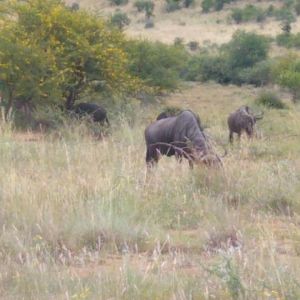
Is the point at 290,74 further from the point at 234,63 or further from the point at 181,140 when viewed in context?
the point at 181,140

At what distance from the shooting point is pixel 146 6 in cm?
7162

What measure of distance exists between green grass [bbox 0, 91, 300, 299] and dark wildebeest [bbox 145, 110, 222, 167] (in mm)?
226

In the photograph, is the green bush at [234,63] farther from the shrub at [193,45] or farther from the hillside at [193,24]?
the hillside at [193,24]

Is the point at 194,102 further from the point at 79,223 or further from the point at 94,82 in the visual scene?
the point at 79,223

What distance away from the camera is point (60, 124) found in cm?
1938

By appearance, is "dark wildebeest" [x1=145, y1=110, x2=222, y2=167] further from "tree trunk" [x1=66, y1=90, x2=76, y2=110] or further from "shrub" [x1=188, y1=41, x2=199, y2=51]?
"shrub" [x1=188, y1=41, x2=199, y2=51]

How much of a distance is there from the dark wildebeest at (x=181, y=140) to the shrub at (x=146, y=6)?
197 feet

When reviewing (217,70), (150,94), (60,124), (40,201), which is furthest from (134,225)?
(217,70)

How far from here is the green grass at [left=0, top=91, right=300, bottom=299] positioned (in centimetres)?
491

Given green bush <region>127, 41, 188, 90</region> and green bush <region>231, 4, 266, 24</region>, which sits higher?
green bush <region>127, 41, 188, 90</region>

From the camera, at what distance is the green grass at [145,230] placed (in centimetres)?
491

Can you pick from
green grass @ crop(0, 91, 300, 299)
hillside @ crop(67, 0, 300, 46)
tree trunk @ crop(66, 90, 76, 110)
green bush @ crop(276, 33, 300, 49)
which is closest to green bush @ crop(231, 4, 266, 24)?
hillside @ crop(67, 0, 300, 46)

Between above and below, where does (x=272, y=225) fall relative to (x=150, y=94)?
above

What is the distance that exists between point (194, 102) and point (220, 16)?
37.1 metres
